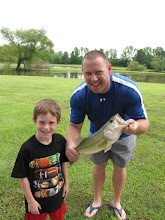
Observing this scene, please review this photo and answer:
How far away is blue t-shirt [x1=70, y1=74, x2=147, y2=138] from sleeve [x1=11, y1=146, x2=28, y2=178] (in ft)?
3.18

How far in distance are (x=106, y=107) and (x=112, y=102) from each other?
106 millimetres

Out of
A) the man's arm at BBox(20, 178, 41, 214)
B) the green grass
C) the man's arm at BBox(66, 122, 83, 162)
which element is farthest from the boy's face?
the green grass

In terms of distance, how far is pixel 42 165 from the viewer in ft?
6.68

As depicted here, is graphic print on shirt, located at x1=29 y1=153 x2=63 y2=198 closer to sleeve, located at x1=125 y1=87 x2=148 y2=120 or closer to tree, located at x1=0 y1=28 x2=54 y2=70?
sleeve, located at x1=125 y1=87 x2=148 y2=120

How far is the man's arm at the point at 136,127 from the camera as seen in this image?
6.50 feet

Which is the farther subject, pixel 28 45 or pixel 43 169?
pixel 28 45

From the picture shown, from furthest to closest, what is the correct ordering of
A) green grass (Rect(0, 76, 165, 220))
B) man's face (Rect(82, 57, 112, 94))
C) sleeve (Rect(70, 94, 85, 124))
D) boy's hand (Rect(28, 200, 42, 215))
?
green grass (Rect(0, 76, 165, 220)), sleeve (Rect(70, 94, 85, 124)), man's face (Rect(82, 57, 112, 94)), boy's hand (Rect(28, 200, 42, 215))

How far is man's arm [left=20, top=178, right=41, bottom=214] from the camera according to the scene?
196 cm

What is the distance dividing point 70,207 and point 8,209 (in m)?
0.98

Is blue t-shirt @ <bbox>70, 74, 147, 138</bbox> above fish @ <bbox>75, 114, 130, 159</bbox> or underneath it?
above

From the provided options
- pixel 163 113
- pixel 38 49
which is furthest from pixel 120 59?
pixel 163 113

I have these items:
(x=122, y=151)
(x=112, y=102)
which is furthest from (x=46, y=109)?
(x=122, y=151)

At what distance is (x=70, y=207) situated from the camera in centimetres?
289

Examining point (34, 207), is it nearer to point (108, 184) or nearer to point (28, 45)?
point (108, 184)
